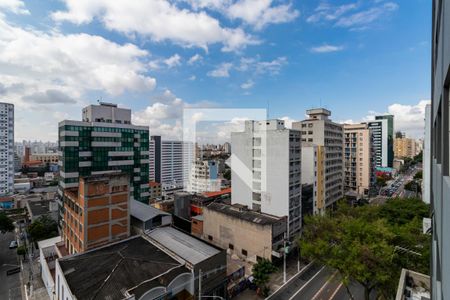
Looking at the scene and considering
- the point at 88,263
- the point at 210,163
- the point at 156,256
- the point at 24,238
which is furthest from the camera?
the point at 210,163

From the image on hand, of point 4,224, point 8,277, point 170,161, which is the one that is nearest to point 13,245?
point 4,224

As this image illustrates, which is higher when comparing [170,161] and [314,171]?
[314,171]

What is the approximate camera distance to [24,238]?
110ft

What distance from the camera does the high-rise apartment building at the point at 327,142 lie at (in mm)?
36938

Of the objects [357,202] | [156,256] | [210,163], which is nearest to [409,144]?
[357,202]

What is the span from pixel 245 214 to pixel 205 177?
1393 inches

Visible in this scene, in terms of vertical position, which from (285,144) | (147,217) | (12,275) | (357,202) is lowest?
(12,275)

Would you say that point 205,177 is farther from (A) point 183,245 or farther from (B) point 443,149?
(B) point 443,149

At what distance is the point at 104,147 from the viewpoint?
109 feet

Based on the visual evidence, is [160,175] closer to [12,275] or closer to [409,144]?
[12,275]

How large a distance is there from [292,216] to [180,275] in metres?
16.5

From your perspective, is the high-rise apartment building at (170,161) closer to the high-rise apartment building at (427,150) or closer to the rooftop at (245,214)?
the rooftop at (245,214)

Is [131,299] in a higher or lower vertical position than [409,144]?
lower

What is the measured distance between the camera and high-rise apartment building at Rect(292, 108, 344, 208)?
1454 inches
